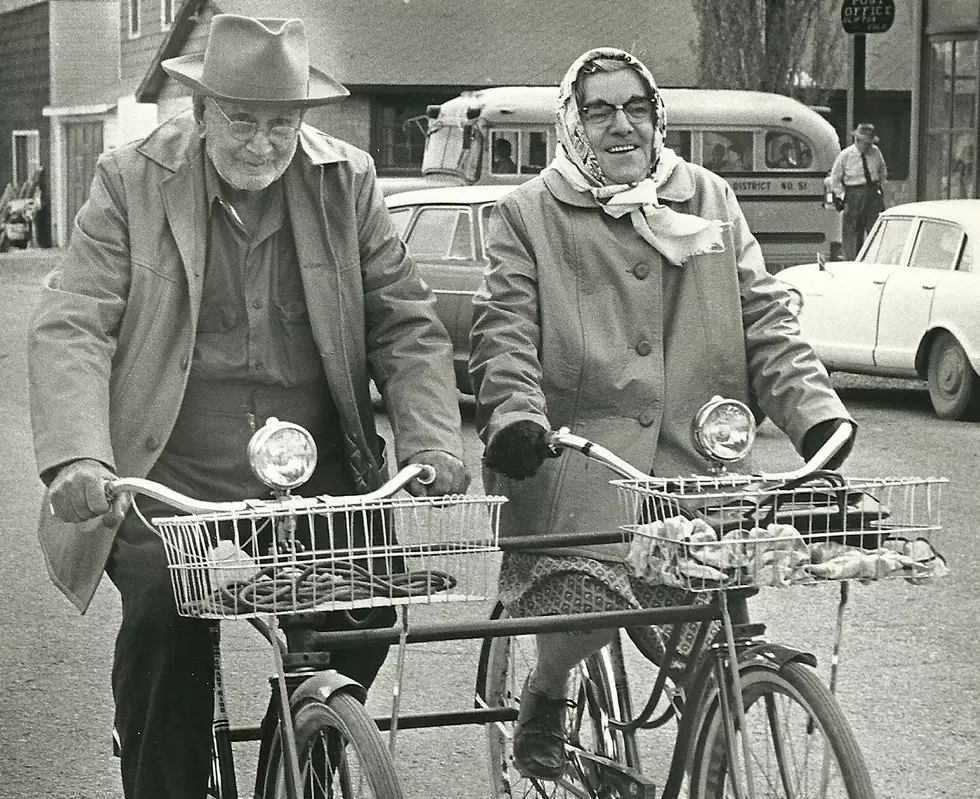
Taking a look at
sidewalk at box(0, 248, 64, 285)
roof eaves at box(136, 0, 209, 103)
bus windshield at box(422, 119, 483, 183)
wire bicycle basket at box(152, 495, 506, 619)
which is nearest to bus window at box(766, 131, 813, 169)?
bus windshield at box(422, 119, 483, 183)

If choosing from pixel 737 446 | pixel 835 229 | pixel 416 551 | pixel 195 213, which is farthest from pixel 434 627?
pixel 835 229

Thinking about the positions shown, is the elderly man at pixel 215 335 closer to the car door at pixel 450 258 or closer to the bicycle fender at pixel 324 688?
the bicycle fender at pixel 324 688

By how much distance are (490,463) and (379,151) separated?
3668cm

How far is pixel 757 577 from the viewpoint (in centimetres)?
333

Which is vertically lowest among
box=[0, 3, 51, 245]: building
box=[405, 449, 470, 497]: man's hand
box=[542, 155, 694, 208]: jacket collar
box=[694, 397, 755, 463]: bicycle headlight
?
box=[405, 449, 470, 497]: man's hand

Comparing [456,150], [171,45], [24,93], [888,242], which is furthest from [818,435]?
[24,93]

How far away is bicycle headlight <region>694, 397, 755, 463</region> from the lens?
144 inches

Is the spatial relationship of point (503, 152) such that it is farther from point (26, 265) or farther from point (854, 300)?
point (26, 265)

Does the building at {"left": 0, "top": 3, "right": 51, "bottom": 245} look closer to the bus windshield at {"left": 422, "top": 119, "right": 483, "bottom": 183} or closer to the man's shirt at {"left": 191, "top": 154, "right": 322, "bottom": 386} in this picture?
the bus windshield at {"left": 422, "top": 119, "right": 483, "bottom": 183}

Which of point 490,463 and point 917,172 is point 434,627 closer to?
point 490,463

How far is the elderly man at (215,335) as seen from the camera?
3914mm

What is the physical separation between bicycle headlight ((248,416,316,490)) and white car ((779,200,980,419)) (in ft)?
36.0

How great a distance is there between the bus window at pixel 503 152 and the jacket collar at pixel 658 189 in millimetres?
18546

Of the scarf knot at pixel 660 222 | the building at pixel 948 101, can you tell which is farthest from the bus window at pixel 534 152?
the scarf knot at pixel 660 222
